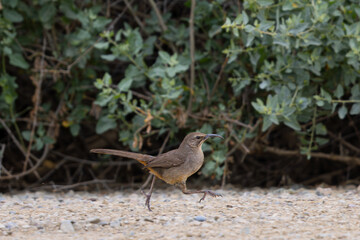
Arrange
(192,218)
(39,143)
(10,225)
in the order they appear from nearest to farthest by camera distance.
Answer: (10,225) < (192,218) < (39,143)

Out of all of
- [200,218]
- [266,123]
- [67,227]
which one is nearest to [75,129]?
[266,123]

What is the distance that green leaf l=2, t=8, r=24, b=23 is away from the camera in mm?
5734

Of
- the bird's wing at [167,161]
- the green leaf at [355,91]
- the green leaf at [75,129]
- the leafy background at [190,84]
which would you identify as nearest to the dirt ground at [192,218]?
the bird's wing at [167,161]

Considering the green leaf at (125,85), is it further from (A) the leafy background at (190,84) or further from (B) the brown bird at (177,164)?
(B) the brown bird at (177,164)

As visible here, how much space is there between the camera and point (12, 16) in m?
5.75

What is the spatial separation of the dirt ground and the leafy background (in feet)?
2.81

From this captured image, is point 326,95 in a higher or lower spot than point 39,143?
higher

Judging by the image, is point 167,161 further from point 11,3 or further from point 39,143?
point 11,3

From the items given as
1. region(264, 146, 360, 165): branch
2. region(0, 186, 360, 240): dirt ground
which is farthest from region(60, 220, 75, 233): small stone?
region(264, 146, 360, 165): branch

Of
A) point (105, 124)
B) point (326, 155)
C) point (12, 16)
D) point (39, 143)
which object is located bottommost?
point (39, 143)

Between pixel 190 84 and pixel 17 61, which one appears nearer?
pixel 190 84

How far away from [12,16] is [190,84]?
199 cm

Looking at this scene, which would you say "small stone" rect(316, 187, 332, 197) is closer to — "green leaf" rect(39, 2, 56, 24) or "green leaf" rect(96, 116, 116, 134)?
"green leaf" rect(96, 116, 116, 134)

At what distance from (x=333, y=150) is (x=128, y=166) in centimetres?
243
